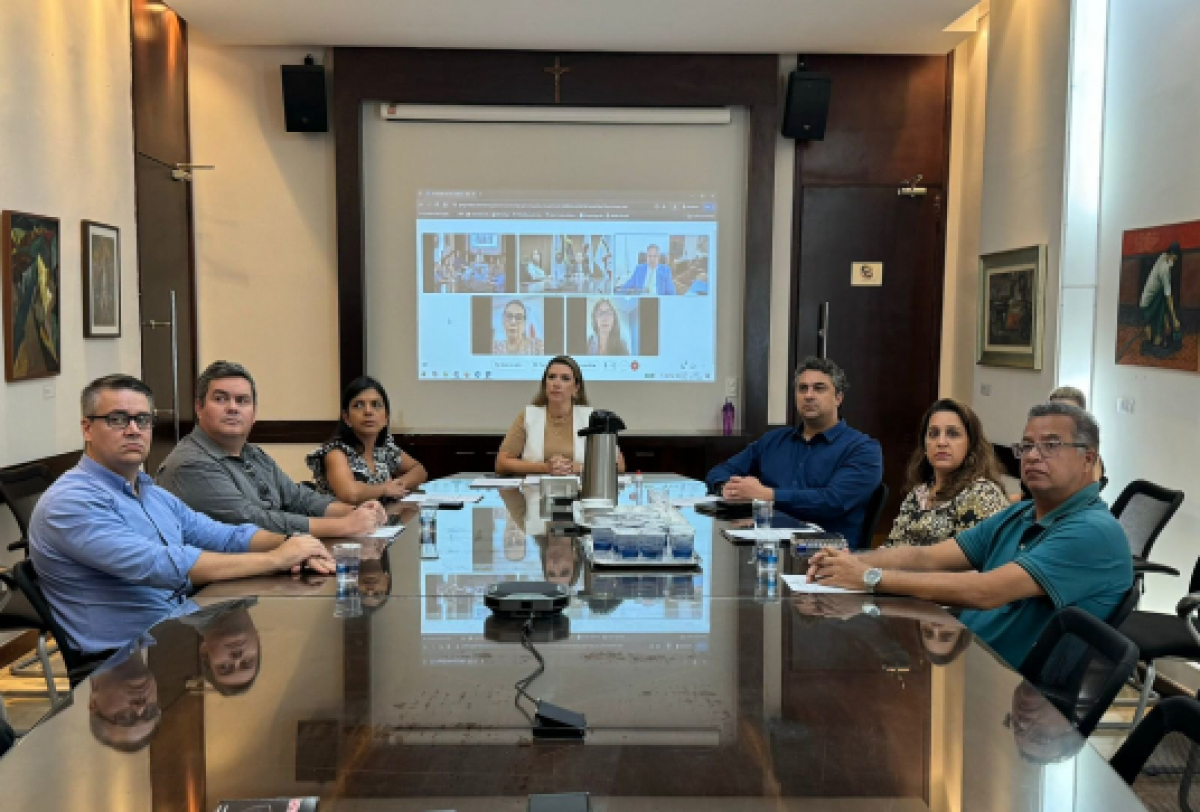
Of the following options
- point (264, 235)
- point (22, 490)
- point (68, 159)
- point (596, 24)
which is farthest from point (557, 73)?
point (22, 490)

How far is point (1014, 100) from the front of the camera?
5680mm

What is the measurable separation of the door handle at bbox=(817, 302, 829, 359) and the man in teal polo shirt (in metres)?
4.16

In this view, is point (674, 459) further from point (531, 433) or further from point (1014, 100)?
point (1014, 100)

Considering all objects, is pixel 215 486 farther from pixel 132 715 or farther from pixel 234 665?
pixel 132 715

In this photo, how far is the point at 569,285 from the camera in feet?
22.4

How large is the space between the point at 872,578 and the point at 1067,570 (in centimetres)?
44

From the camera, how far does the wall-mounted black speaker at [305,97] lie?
6.34 meters

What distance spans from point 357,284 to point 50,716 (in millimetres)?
5110

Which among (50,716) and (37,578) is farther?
(37,578)

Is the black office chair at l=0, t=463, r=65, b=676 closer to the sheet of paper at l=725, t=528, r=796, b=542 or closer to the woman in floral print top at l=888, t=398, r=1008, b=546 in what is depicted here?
the sheet of paper at l=725, t=528, r=796, b=542

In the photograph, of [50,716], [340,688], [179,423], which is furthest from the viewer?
[179,423]

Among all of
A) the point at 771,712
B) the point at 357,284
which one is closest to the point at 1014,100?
the point at 357,284

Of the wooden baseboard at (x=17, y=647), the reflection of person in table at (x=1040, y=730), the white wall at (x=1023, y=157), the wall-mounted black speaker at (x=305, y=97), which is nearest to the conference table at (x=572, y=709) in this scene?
the reflection of person in table at (x=1040, y=730)

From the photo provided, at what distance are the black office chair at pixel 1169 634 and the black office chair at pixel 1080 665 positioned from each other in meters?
1.34
